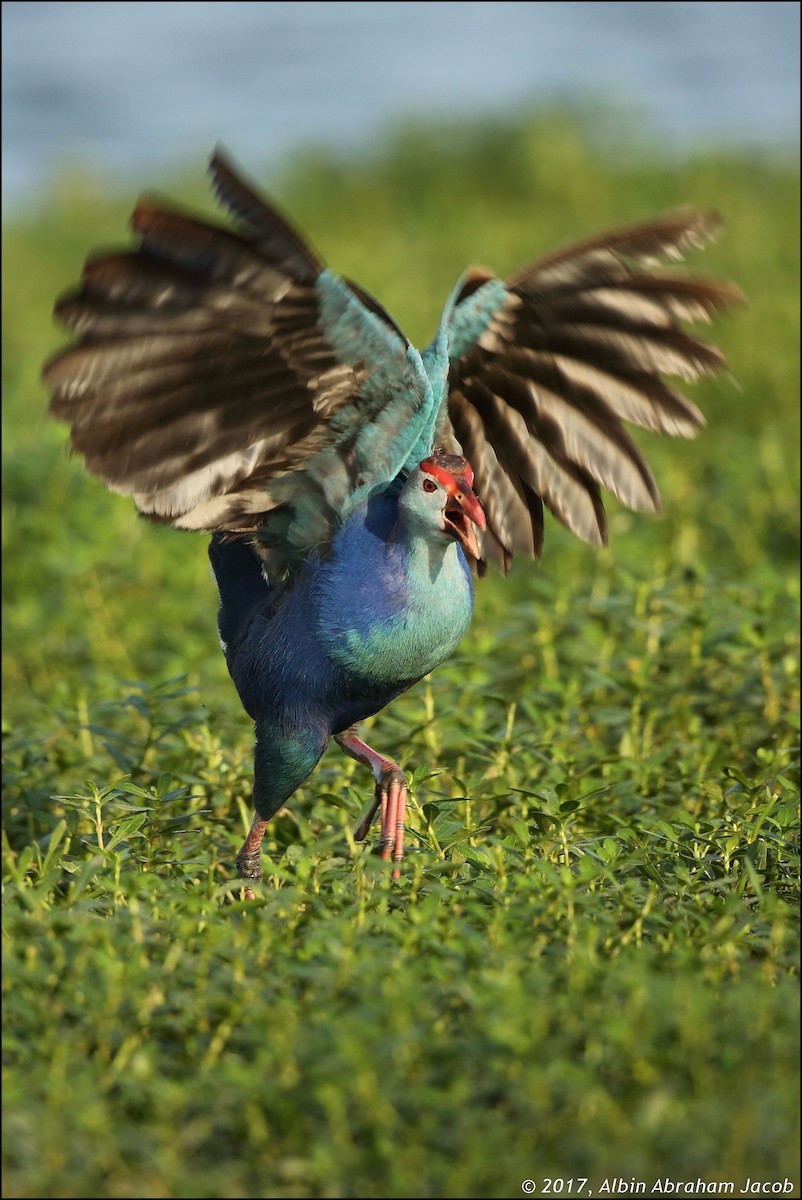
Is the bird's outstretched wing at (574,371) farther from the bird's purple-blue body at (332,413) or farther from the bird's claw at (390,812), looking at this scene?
the bird's claw at (390,812)

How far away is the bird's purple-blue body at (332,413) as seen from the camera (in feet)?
11.0

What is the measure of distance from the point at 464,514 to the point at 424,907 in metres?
0.96

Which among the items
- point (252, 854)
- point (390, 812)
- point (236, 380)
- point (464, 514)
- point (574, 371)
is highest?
point (236, 380)

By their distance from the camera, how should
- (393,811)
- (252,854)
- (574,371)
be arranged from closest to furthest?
(393,811) → (252,854) → (574,371)

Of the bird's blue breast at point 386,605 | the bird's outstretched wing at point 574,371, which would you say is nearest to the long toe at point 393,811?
the bird's blue breast at point 386,605

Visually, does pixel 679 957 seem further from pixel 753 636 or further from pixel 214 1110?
pixel 753 636

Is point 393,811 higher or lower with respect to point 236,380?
lower

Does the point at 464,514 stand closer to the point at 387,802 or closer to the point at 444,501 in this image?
the point at 444,501

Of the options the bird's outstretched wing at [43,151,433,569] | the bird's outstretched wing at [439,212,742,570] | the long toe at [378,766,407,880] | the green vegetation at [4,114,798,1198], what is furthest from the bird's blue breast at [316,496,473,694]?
the bird's outstretched wing at [439,212,742,570]

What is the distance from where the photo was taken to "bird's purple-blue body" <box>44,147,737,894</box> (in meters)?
3.36

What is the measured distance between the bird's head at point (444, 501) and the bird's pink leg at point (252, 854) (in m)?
0.84

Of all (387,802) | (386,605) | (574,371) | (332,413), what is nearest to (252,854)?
(387,802)

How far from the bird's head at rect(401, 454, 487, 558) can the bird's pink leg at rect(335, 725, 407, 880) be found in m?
0.60

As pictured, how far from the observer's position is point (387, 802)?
146 inches
